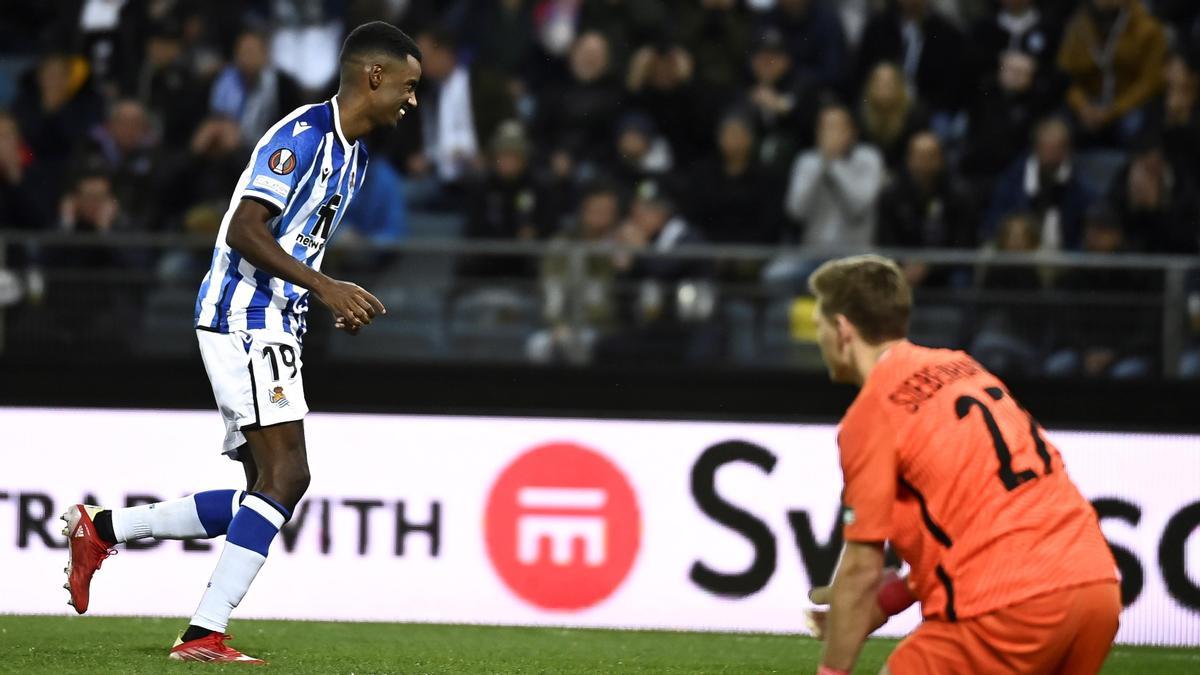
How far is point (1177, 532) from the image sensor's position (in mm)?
8406

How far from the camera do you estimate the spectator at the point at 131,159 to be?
10.9m

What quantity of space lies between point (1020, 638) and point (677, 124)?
808 cm

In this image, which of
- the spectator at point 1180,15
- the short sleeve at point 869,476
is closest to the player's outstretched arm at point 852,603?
the short sleeve at point 869,476

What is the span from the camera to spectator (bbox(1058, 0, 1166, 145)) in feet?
37.5

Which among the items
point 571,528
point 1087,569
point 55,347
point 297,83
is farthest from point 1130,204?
point 1087,569

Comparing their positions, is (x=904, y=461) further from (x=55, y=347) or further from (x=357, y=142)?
(x=55, y=347)

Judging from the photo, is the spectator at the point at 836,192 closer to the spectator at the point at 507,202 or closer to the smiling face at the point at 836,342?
the spectator at the point at 507,202

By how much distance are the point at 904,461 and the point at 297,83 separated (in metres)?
8.83

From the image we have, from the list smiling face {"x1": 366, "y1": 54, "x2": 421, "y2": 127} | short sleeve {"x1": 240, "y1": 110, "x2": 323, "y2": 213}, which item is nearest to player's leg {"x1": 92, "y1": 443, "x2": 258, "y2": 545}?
short sleeve {"x1": 240, "y1": 110, "x2": 323, "y2": 213}

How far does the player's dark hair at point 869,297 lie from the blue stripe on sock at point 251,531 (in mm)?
2659

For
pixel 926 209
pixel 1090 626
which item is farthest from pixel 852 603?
pixel 926 209

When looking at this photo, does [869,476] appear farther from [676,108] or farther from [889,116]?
[676,108]

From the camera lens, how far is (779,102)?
11.5m

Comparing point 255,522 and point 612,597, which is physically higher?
point 255,522
